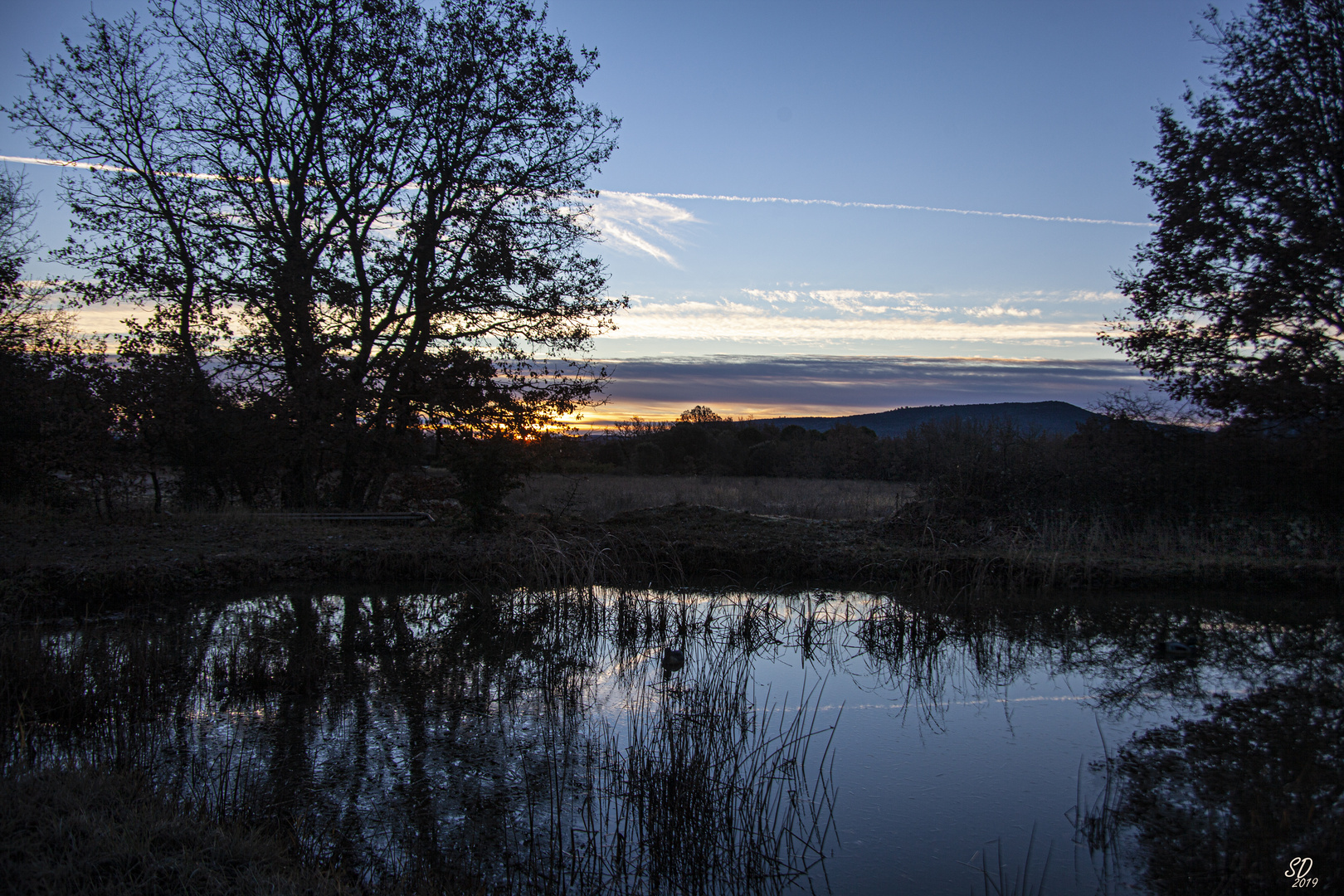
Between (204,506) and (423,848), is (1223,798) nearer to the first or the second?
(423,848)

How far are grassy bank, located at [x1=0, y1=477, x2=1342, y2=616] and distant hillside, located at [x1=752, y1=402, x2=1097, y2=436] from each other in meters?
4.32

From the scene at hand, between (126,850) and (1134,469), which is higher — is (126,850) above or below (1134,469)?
below

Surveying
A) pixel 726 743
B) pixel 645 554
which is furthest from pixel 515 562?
pixel 726 743

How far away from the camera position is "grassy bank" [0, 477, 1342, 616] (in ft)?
27.4

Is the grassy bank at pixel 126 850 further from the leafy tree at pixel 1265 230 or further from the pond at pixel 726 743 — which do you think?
the leafy tree at pixel 1265 230

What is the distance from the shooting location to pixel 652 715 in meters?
5.12

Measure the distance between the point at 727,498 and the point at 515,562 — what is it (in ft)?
37.7

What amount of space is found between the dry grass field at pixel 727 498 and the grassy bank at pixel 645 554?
2.30m

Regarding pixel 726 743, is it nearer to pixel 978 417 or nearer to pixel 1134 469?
pixel 1134 469

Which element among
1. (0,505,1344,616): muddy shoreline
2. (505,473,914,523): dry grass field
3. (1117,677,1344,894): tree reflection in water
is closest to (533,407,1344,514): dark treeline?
(505,473,914,523): dry grass field

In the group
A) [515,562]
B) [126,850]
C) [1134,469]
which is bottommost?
[515,562]

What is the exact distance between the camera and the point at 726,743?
4.42 m

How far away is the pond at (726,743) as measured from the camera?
3406mm

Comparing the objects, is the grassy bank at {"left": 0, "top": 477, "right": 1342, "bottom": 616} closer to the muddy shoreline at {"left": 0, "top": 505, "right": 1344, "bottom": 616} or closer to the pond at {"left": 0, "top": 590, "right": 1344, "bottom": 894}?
the muddy shoreline at {"left": 0, "top": 505, "right": 1344, "bottom": 616}
